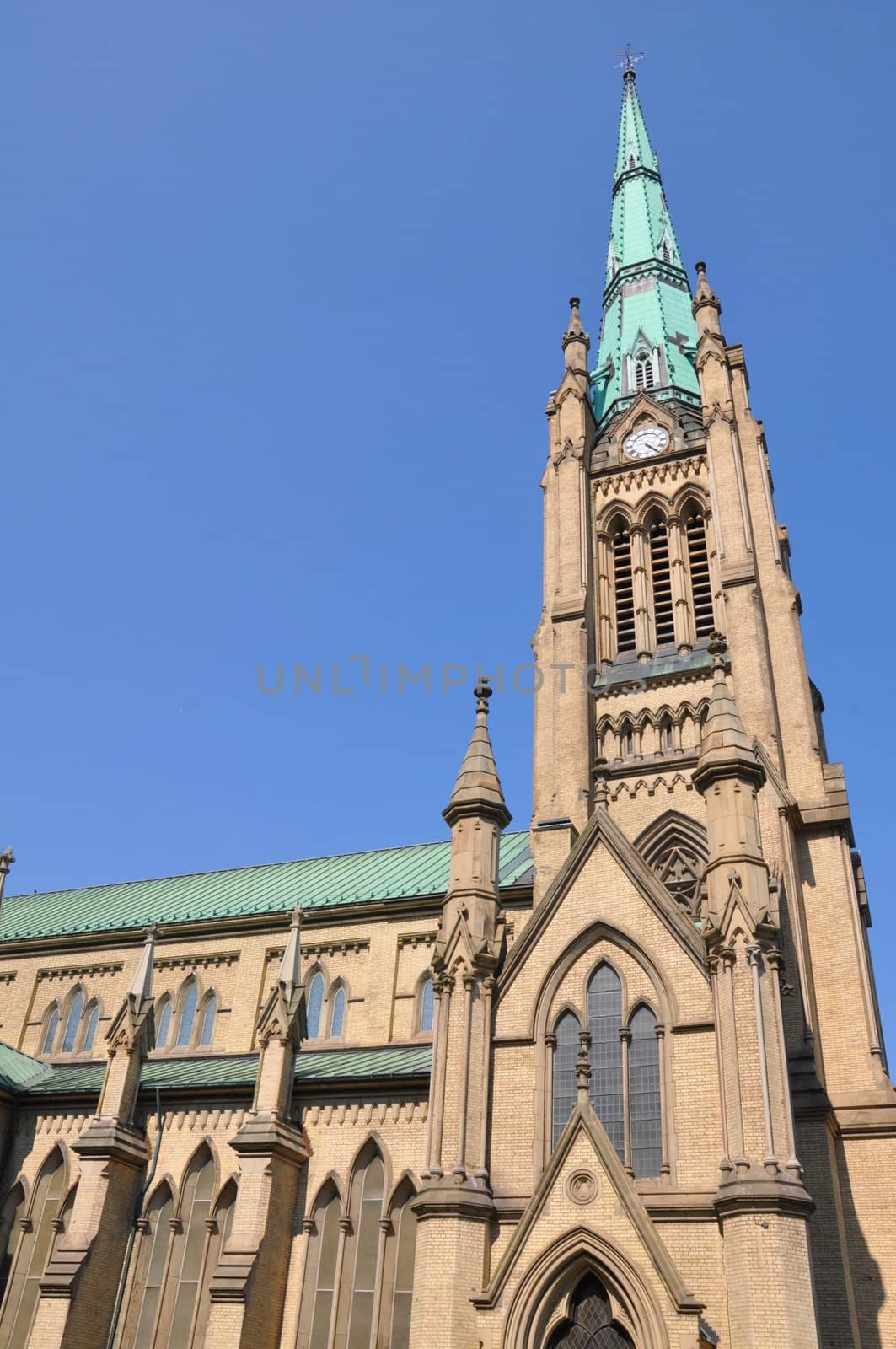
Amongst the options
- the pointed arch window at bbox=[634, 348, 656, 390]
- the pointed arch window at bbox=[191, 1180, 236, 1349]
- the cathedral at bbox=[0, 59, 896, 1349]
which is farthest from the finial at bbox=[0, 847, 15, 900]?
the pointed arch window at bbox=[634, 348, 656, 390]

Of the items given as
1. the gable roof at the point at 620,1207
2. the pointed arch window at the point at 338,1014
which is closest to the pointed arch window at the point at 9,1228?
the pointed arch window at the point at 338,1014

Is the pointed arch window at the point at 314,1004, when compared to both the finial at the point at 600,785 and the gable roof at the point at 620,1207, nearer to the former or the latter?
the finial at the point at 600,785

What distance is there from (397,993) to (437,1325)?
1190cm

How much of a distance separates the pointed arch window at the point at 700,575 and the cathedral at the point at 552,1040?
0.10m

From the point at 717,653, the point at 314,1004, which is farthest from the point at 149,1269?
the point at 717,653

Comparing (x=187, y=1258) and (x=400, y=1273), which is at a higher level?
(x=187, y=1258)

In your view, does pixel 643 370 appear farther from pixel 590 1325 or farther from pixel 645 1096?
pixel 590 1325

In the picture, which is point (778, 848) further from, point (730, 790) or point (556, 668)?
point (556, 668)

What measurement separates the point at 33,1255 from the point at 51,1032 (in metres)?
8.49

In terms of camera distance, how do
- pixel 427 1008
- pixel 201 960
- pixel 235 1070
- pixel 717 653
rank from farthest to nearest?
pixel 201 960, pixel 427 1008, pixel 235 1070, pixel 717 653

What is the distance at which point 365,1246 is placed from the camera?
2359 centimetres

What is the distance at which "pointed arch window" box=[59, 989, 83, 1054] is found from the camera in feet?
110

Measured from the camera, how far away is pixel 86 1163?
83.6 ft

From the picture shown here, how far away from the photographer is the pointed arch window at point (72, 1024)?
3362 cm
